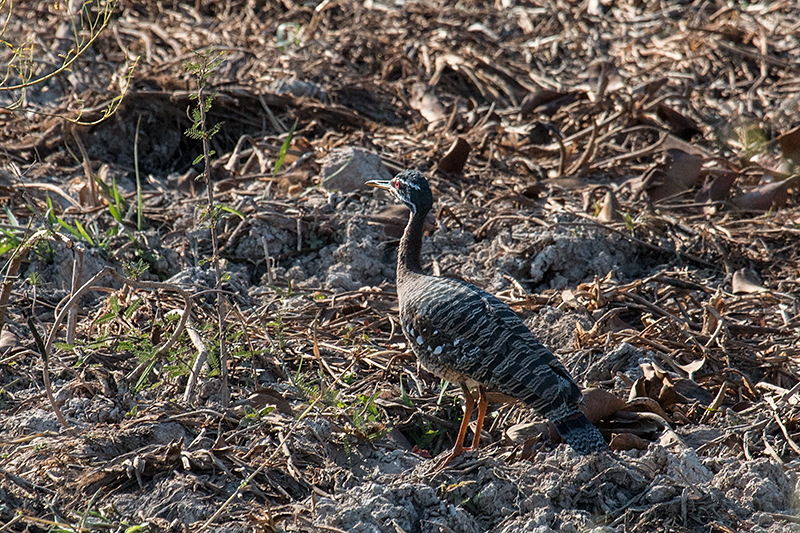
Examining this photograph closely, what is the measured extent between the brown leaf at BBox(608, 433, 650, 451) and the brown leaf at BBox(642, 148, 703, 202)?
3284 millimetres

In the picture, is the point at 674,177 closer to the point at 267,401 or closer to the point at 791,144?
the point at 791,144

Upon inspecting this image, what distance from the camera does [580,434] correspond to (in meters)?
3.62

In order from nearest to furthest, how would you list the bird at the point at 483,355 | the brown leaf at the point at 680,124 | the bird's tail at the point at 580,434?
the bird's tail at the point at 580,434, the bird at the point at 483,355, the brown leaf at the point at 680,124

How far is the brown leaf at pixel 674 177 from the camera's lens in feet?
21.9

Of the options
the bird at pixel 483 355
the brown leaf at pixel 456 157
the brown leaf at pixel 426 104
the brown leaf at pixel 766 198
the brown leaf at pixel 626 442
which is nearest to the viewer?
the bird at pixel 483 355

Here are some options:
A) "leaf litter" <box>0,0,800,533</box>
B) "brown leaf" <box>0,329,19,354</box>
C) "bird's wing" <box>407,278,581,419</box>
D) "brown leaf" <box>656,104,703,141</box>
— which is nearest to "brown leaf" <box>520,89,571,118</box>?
"leaf litter" <box>0,0,800,533</box>

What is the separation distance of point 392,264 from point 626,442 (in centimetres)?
261

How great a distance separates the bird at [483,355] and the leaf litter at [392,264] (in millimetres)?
194

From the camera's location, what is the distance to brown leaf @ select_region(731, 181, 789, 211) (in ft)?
21.4

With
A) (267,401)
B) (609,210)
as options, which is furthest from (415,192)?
(609,210)

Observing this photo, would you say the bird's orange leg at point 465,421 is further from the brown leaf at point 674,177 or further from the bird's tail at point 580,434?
the brown leaf at point 674,177

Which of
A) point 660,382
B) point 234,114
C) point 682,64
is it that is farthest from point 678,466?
point 682,64

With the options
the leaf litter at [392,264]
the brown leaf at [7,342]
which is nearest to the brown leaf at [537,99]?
the leaf litter at [392,264]

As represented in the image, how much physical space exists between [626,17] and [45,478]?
28.8 feet
